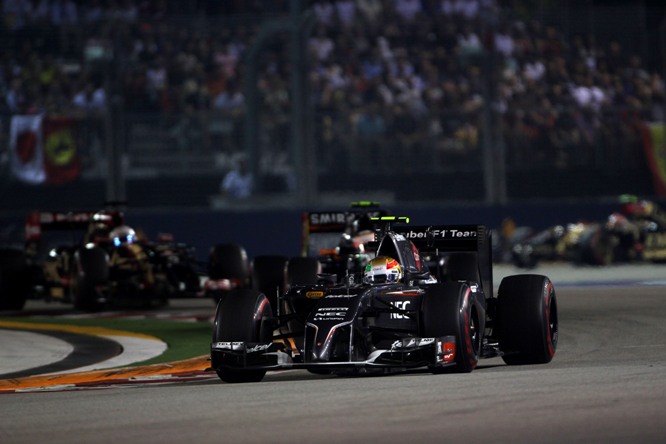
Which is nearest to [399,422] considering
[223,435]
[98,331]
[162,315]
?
[223,435]

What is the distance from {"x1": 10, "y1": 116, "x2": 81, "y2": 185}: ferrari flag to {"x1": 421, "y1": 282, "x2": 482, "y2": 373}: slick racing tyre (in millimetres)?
16507

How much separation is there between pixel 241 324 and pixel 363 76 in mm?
19911

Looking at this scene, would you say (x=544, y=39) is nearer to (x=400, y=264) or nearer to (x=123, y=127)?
(x=123, y=127)

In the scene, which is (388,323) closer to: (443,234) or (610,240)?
(443,234)

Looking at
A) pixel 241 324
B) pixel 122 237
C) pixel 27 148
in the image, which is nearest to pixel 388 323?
pixel 241 324

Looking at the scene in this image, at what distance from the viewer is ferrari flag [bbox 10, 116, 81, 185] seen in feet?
82.7

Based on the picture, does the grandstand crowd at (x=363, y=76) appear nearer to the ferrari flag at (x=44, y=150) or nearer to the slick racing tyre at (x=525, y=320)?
the ferrari flag at (x=44, y=150)

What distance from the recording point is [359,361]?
957 cm

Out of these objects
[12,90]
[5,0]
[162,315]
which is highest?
[5,0]

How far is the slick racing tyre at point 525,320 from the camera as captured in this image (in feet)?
34.7

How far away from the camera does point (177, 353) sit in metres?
13.5

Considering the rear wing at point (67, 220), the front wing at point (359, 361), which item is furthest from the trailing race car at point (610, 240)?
the front wing at point (359, 361)

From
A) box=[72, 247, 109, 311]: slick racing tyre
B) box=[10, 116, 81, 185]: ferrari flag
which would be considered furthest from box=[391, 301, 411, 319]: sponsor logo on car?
box=[10, 116, 81, 185]: ferrari flag

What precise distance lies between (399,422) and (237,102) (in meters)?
21.7
